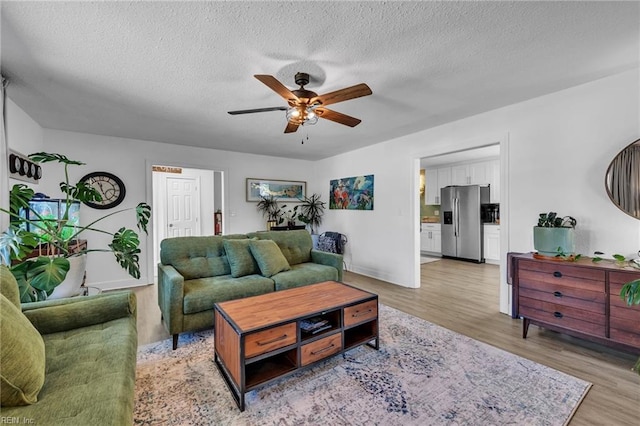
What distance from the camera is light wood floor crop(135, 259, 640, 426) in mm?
1713

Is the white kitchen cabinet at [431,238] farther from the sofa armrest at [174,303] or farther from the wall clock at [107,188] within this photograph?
the wall clock at [107,188]

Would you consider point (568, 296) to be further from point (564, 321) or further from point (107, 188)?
point (107, 188)

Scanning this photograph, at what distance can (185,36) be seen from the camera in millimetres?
1774

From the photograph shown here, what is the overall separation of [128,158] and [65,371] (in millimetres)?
3881

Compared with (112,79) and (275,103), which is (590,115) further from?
(112,79)

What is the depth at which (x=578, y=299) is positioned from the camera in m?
2.22

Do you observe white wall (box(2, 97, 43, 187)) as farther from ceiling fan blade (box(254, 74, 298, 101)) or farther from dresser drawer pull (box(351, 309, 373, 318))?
dresser drawer pull (box(351, 309, 373, 318))

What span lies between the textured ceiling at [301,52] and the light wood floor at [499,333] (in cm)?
232

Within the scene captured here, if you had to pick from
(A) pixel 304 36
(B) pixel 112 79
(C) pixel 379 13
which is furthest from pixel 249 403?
(B) pixel 112 79

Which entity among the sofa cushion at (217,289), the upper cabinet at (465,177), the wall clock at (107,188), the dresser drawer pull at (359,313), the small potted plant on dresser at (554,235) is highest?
the upper cabinet at (465,177)

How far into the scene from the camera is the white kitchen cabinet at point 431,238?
679 cm

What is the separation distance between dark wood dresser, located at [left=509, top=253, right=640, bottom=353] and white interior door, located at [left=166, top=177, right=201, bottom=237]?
19.2ft

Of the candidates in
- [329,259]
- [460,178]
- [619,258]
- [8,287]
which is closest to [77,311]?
[8,287]

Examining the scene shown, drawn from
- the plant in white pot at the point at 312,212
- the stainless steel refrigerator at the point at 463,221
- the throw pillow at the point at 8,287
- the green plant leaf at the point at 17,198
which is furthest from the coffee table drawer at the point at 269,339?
the stainless steel refrigerator at the point at 463,221
